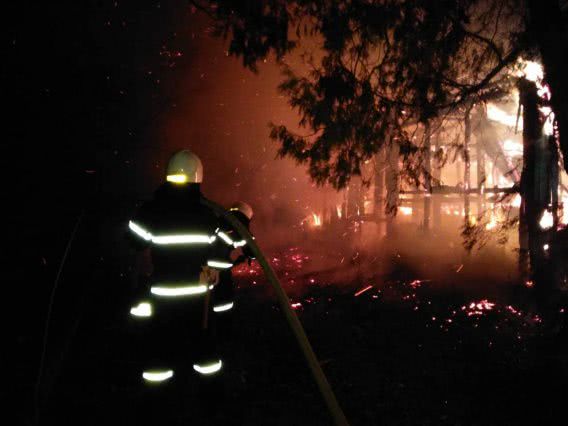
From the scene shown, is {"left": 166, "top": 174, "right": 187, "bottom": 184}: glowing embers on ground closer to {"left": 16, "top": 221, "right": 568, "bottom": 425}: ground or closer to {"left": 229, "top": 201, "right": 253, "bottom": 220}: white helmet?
{"left": 229, "top": 201, "right": 253, "bottom": 220}: white helmet

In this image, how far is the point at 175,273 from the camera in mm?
3107

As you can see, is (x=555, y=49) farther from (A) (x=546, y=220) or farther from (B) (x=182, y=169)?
(B) (x=182, y=169)

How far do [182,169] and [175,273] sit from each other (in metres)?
0.86

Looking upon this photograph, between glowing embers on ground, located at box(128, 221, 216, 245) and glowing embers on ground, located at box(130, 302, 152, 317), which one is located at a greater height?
glowing embers on ground, located at box(128, 221, 216, 245)

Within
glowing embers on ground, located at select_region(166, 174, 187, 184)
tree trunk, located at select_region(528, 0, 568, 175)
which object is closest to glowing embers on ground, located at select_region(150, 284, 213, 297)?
glowing embers on ground, located at select_region(166, 174, 187, 184)

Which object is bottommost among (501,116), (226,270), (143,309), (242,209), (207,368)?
(207,368)

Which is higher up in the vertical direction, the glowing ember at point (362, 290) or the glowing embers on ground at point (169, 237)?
the glowing embers on ground at point (169, 237)

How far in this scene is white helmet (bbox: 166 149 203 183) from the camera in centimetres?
321

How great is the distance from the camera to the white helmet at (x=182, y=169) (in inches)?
127

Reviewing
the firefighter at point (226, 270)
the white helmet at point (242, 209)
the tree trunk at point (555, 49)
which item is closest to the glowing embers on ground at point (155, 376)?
the firefighter at point (226, 270)

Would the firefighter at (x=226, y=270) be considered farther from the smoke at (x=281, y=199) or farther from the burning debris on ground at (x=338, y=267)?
the smoke at (x=281, y=199)

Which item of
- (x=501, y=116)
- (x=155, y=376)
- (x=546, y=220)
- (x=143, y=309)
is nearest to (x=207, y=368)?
(x=155, y=376)

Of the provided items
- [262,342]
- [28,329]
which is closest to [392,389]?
[262,342]

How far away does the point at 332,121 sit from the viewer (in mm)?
5430
